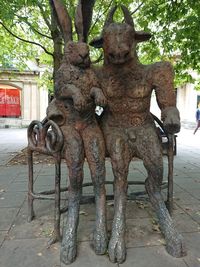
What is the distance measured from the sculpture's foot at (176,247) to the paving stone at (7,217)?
1.67 metres

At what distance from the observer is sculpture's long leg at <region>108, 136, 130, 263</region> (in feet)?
7.76

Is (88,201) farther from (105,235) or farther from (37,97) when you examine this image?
(37,97)

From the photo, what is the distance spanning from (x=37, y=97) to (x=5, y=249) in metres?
20.5

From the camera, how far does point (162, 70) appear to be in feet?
9.05

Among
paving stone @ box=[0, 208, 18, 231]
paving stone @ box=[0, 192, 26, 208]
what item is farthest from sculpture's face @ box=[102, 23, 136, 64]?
paving stone @ box=[0, 192, 26, 208]

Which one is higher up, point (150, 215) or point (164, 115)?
point (164, 115)

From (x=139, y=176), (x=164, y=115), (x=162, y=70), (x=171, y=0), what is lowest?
(x=139, y=176)

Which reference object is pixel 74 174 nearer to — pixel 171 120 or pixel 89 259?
pixel 89 259

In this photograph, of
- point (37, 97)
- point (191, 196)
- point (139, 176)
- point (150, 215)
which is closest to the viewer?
point (150, 215)

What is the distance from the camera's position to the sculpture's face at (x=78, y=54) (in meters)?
2.65

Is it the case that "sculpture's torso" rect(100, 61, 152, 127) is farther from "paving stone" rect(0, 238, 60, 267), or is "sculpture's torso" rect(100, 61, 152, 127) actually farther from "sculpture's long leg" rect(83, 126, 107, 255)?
"paving stone" rect(0, 238, 60, 267)

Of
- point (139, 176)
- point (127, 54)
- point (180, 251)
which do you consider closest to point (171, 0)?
point (139, 176)

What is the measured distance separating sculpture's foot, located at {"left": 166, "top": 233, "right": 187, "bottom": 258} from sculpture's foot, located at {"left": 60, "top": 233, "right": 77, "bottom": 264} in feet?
2.69

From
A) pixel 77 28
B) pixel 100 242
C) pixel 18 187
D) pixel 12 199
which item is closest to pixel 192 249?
pixel 100 242
